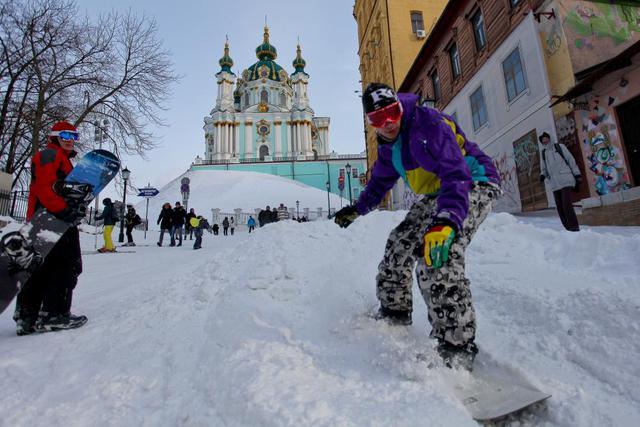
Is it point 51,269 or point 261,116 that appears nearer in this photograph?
point 51,269

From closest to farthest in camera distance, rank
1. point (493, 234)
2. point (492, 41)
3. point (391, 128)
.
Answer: point (391, 128) → point (493, 234) → point (492, 41)

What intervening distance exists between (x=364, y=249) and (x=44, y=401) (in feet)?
13.8

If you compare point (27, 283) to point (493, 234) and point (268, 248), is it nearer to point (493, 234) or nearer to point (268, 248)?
point (268, 248)

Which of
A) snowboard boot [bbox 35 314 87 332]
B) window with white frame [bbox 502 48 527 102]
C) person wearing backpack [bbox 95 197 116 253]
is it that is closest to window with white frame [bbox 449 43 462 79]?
window with white frame [bbox 502 48 527 102]

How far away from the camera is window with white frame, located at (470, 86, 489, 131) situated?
1316 centimetres

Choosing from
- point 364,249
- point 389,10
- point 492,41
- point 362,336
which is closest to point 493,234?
point 364,249

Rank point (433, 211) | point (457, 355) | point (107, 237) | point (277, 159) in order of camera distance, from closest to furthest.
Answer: point (457, 355)
point (433, 211)
point (107, 237)
point (277, 159)

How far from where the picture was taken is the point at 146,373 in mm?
1856

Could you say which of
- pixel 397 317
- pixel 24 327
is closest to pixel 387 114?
pixel 397 317

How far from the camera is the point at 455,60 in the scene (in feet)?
50.6

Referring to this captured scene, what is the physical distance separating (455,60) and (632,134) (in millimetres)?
9364

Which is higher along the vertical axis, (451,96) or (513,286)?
(451,96)

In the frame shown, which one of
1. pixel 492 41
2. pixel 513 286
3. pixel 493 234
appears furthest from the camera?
pixel 492 41

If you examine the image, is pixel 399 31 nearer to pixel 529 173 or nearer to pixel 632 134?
pixel 529 173
